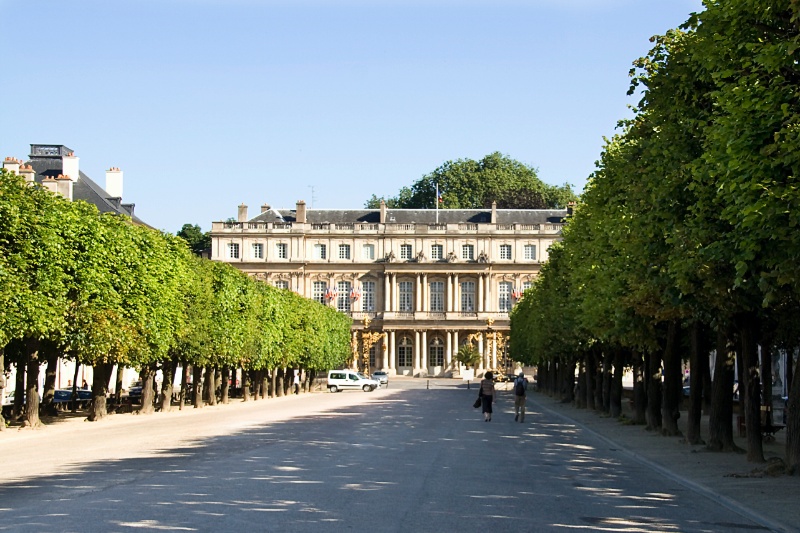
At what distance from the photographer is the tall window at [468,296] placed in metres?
151

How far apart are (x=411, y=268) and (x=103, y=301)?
108956 mm

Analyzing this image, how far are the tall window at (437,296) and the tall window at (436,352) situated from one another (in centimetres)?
449

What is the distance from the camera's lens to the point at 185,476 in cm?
1964

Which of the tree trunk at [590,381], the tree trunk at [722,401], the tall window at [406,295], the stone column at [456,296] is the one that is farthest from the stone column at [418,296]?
the tree trunk at [722,401]

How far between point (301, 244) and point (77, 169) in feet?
204

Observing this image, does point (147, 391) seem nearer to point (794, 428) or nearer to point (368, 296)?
point (794, 428)

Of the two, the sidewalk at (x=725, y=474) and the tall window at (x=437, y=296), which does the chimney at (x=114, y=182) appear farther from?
the sidewalk at (x=725, y=474)

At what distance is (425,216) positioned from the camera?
151 metres

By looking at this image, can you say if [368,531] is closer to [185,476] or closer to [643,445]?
[185,476]

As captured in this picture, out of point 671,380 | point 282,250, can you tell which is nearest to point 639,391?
point 671,380

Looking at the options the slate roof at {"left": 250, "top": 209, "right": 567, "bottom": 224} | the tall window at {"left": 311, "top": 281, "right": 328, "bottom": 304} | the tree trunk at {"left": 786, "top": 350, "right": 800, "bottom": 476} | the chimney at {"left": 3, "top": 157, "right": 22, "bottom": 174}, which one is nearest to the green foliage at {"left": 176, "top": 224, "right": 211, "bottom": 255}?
the slate roof at {"left": 250, "top": 209, "right": 567, "bottom": 224}

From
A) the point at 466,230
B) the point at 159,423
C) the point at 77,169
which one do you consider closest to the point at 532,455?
the point at 159,423

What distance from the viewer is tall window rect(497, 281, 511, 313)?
150 metres

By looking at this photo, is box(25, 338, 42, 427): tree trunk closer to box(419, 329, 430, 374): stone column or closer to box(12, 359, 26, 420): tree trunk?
box(12, 359, 26, 420): tree trunk
